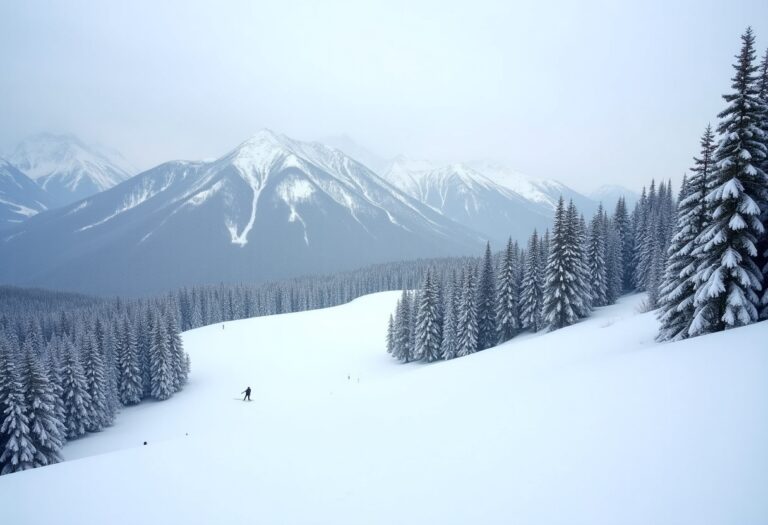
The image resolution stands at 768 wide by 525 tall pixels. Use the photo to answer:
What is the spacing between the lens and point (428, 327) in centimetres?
4850

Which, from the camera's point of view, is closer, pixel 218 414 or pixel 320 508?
pixel 320 508

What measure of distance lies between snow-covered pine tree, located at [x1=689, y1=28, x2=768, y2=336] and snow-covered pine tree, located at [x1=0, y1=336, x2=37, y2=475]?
42.9 m

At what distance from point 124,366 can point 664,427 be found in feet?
187

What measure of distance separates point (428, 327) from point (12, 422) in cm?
4029

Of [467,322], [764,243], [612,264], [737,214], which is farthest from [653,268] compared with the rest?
[737,214]

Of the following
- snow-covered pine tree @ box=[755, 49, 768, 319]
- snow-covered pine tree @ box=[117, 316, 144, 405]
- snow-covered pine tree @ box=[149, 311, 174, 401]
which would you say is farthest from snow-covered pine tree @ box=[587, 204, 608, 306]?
snow-covered pine tree @ box=[117, 316, 144, 405]

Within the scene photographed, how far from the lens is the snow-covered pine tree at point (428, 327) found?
4844cm

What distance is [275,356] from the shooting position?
56.1 m

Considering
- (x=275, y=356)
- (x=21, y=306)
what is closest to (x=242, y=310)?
(x=275, y=356)

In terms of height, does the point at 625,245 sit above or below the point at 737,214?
above

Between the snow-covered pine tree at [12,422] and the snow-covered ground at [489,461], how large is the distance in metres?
24.1

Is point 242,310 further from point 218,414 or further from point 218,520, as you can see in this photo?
point 218,520

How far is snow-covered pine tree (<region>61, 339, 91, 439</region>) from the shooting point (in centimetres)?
3588

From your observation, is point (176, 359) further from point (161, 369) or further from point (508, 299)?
point (508, 299)
